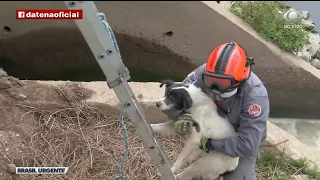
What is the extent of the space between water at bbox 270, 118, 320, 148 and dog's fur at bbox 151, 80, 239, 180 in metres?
2.45

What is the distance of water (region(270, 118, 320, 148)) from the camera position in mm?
5590

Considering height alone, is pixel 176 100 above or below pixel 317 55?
above

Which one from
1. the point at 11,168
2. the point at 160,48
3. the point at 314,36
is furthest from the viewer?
the point at 314,36

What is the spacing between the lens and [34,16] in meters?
5.81

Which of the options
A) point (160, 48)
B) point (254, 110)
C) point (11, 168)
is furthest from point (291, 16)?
point (11, 168)

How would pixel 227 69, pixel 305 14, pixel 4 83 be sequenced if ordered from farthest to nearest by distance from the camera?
1. pixel 305 14
2. pixel 4 83
3. pixel 227 69

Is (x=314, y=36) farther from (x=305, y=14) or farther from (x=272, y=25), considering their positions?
(x=272, y=25)

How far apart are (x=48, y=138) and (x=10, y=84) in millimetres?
662

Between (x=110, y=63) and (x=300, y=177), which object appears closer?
(x=110, y=63)

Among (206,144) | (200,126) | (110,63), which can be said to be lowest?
(206,144)

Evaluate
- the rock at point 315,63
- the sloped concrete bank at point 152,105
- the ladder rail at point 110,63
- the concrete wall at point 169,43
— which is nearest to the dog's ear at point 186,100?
the ladder rail at point 110,63

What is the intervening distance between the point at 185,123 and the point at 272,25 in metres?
3.25

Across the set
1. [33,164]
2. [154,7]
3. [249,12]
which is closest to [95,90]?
[33,164]

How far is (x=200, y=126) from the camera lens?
319cm
